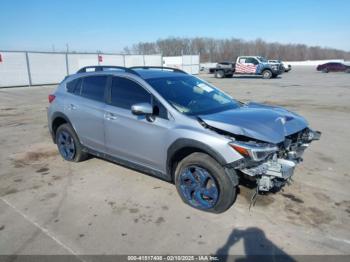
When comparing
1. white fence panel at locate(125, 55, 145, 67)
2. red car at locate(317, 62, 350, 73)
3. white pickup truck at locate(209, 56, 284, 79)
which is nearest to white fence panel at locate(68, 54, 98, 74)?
white fence panel at locate(125, 55, 145, 67)

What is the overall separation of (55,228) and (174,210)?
57.0 inches

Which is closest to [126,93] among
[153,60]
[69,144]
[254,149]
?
[69,144]

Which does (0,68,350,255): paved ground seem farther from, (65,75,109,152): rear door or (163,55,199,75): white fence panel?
(163,55,199,75): white fence panel

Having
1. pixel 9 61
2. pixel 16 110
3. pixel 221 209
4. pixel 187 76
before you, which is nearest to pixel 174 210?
pixel 221 209

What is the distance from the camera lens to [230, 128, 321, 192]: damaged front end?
3326mm

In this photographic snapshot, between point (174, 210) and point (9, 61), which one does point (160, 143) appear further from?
point (9, 61)

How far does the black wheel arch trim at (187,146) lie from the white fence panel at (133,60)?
34.6 metres

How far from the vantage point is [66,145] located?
579 centimetres

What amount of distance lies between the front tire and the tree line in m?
90.3

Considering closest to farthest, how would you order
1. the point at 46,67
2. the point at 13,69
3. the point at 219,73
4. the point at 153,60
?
the point at 13,69
the point at 46,67
the point at 219,73
the point at 153,60

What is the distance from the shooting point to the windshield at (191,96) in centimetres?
411

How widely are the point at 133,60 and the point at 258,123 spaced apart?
35.7 m

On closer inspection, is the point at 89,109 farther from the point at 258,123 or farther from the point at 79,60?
the point at 79,60

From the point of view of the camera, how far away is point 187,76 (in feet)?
16.6
